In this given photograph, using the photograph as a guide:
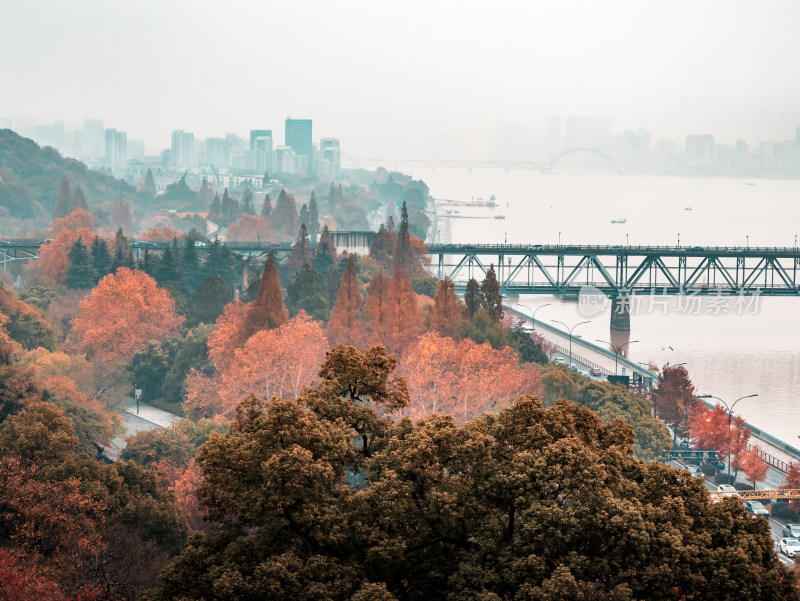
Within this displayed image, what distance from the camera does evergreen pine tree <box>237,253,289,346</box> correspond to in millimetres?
52531

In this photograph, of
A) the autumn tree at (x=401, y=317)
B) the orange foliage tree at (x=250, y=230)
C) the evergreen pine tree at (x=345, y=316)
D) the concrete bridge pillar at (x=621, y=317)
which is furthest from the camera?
the orange foliage tree at (x=250, y=230)

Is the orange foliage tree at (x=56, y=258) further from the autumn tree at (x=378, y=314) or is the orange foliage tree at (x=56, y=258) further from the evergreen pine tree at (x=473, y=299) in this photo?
the evergreen pine tree at (x=473, y=299)

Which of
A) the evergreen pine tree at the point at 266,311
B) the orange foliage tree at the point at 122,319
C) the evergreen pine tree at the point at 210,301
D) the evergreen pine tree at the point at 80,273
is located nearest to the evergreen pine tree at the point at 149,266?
the evergreen pine tree at the point at 80,273

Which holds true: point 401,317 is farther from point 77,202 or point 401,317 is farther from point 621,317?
point 77,202

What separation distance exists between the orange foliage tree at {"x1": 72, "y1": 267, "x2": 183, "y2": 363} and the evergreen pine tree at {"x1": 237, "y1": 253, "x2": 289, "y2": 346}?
1098cm

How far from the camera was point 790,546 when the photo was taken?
117 feet

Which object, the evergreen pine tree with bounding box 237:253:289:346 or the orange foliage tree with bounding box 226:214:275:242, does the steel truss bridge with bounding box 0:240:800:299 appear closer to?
the orange foliage tree with bounding box 226:214:275:242

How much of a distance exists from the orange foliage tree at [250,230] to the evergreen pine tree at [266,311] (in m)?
89.2

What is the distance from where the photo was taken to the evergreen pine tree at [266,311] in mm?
52531

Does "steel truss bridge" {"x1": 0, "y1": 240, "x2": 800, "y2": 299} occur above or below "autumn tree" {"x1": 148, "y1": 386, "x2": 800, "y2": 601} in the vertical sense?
above

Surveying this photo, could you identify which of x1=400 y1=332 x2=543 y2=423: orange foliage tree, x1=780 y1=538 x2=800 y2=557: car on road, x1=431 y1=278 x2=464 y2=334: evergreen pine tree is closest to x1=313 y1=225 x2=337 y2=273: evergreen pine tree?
x1=431 y1=278 x2=464 y2=334: evergreen pine tree

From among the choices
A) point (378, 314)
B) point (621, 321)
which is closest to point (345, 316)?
point (378, 314)

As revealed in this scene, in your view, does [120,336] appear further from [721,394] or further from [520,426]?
[520,426]

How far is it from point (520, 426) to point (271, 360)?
2845 cm
